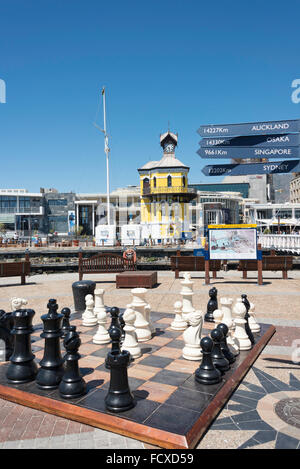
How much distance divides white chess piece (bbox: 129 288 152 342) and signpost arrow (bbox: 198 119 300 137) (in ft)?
15.5

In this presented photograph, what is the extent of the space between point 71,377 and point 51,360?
1.51ft

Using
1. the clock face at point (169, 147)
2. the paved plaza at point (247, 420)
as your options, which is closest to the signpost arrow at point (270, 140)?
the paved plaza at point (247, 420)

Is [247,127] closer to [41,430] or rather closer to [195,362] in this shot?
[195,362]

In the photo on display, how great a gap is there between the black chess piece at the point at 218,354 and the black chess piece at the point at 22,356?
7.40ft

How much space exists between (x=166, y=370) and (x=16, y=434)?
6.25 ft

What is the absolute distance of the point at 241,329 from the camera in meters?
5.45

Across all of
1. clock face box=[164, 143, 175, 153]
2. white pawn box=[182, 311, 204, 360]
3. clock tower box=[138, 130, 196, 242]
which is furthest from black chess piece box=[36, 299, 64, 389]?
clock face box=[164, 143, 175, 153]

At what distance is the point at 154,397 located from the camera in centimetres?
386

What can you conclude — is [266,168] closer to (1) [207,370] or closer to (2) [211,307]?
(2) [211,307]

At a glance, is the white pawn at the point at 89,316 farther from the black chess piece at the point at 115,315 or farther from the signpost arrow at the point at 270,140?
the signpost arrow at the point at 270,140

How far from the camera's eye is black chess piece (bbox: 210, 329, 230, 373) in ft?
14.7

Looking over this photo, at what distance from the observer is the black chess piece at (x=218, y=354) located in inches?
176

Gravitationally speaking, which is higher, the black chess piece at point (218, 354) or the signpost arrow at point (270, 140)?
the signpost arrow at point (270, 140)

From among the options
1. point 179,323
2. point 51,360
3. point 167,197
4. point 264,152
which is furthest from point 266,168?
point 167,197
